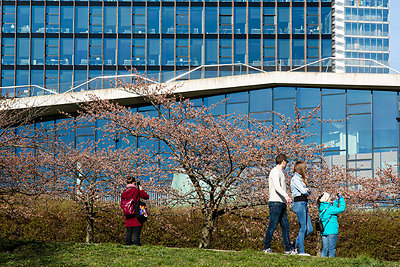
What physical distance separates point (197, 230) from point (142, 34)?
29.6 metres

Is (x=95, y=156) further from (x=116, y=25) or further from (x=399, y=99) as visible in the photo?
(x=116, y=25)

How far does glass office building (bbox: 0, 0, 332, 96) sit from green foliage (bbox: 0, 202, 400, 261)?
1031 inches

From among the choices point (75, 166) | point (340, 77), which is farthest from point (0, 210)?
point (340, 77)

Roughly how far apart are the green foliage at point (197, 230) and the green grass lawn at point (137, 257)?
7.05m

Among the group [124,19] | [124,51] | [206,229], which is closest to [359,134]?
[206,229]

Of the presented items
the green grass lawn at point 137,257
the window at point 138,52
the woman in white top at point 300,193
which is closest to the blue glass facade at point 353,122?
the woman in white top at point 300,193

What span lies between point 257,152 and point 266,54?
31.7 meters

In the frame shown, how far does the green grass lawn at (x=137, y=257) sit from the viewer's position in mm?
11250

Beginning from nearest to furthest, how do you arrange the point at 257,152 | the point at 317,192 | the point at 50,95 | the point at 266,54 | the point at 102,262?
the point at 102,262, the point at 257,152, the point at 317,192, the point at 50,95, the point at 266,54

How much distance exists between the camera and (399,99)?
2936 cm

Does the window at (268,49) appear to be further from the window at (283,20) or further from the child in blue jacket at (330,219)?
the child in blue jacket at (330,219)

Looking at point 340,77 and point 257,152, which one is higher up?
point 340,77

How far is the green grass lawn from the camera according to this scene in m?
11.2

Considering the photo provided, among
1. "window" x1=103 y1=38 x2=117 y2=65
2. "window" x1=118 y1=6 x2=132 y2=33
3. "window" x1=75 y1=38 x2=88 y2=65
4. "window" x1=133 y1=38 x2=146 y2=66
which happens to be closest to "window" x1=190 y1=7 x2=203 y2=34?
"window" x1=133 y1=38 x2=146 y2=66
